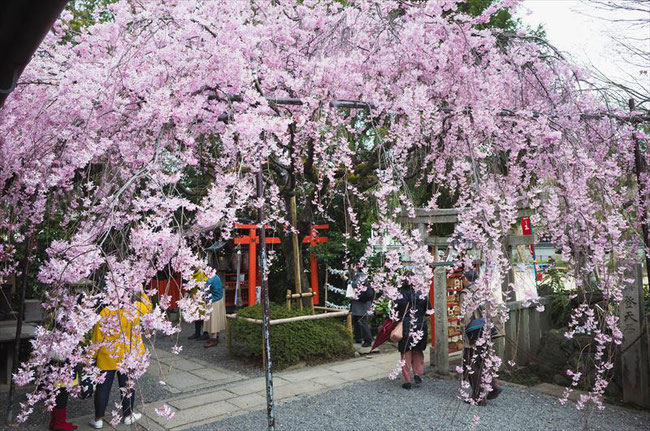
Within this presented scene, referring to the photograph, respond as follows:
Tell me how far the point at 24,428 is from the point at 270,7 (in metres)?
4.80

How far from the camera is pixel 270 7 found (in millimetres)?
4438

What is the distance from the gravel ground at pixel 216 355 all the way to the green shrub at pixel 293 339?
0.58ft

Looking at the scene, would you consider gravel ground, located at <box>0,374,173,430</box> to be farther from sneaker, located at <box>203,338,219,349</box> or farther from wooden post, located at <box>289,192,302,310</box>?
wooden post, located at <box>289,192,302,310</box>

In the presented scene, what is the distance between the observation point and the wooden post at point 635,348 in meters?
5.23

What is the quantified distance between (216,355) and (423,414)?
173 inches

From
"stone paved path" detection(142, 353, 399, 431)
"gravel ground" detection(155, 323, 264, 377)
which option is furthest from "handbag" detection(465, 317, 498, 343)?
"gravel ground" detection(155, 323, 264, 377)

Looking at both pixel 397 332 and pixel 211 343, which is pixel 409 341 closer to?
pixel 397 332

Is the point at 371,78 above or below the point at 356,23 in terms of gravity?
below

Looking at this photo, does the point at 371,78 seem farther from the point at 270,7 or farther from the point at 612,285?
the point at 612,285

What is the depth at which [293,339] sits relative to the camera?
23.8ft

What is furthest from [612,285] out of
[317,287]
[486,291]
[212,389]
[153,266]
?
[317,287]

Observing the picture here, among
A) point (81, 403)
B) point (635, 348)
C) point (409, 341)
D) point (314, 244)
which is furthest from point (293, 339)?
point (635, 348)

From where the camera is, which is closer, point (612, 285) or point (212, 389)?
point (612, 285)

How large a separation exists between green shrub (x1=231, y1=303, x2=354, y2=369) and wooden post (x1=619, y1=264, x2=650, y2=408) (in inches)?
159
